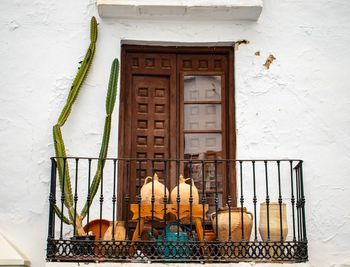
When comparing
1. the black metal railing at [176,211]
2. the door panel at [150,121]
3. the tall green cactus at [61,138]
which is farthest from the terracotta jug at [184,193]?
the tall green cactus at [61,138]

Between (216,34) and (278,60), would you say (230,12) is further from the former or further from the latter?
(278,60)

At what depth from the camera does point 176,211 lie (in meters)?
6.74

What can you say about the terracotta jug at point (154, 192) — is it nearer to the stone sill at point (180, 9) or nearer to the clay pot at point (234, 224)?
the clay pot at point (234, 224)

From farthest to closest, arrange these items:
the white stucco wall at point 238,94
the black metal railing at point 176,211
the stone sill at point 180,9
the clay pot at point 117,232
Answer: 1. the stone sill at point 180,9
2. the white stucco wall at point 238,94
3. the clay pot at point 117,232
4. the black metal railing at point 176,211

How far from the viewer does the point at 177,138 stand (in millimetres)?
7445

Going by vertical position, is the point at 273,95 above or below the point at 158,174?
above

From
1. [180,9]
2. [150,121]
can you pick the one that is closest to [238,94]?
[150,121]

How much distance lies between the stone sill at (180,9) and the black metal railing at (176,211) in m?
1.61

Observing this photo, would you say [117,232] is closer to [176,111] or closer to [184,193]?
[184,193]

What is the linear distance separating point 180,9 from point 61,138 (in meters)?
1.89

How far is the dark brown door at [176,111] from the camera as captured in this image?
7.40m

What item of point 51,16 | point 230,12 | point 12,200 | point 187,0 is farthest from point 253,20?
point 12,200

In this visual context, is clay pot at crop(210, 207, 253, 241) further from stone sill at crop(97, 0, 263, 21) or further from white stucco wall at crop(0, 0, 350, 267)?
stone sill at crop(97, 0, 263, 21)

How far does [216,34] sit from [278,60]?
74cm
